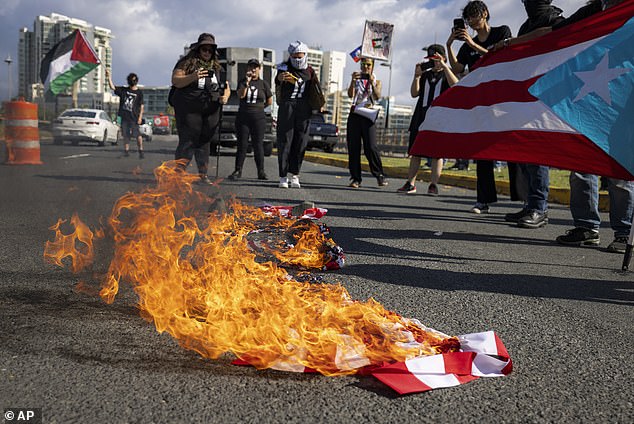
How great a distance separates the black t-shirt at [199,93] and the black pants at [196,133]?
11 centimetres

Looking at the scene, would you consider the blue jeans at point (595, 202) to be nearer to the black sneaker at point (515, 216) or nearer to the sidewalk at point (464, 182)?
the black sneaker at point (515, 216)

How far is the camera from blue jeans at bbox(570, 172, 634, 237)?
4730mm

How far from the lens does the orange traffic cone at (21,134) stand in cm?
1099

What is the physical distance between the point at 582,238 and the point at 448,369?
139 inches

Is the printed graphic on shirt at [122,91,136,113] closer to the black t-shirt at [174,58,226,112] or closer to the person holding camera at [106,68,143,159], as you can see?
the person holding camera at [106,68,143,159]

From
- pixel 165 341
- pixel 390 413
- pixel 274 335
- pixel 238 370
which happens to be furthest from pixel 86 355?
pixel 390 413

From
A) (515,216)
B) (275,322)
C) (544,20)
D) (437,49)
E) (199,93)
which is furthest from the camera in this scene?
(437,49)

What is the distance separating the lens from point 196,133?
680cm

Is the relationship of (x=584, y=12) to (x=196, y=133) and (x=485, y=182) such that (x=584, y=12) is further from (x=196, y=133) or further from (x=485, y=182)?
(x=196, y=133)

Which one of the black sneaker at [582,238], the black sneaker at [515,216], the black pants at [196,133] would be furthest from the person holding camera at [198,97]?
the black sneaker at [582,238]

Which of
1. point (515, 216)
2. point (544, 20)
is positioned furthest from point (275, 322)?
point (515, 216)

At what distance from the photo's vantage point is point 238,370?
6.67 ft

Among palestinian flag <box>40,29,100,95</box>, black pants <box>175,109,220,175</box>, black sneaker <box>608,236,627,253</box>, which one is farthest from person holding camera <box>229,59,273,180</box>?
palestinian flag <box>40,29,100,95</box>

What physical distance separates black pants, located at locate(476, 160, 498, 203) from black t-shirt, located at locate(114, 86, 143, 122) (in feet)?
30.6
